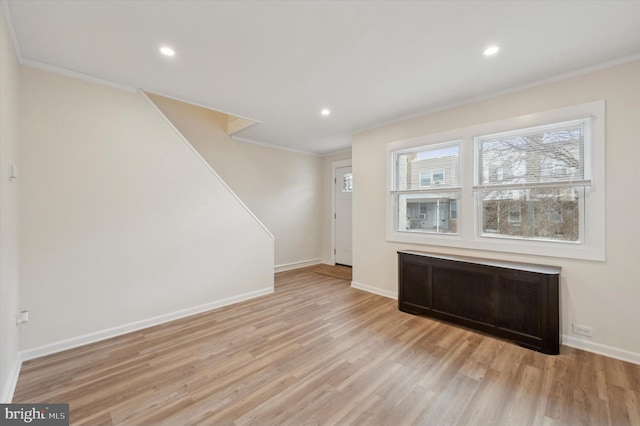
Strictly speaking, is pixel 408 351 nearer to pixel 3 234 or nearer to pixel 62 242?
pixel 3 234

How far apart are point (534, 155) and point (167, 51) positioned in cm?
364

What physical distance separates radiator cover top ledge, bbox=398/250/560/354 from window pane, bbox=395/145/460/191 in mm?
978

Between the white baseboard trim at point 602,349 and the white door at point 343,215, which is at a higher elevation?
the white door at point 343,215

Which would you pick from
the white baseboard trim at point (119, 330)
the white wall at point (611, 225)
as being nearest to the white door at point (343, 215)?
the white baseboard trim at point (119, 330)

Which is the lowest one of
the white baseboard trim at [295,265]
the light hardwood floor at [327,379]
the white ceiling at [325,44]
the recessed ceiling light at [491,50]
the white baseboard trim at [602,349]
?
the light hardwood floor at [327,379]

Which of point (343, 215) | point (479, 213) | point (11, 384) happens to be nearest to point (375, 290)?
point (479, 213)

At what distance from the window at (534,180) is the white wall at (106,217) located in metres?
3.29

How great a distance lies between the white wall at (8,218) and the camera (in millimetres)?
1663

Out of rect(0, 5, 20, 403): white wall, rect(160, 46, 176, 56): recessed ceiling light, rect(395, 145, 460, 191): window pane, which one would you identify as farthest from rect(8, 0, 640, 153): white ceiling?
rect(395, 145, 460, 191): window pane

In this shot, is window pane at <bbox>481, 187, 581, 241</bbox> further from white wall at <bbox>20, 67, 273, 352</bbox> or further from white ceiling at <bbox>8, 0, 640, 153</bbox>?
white wall at <bbox>20, 67, 273, 352</bbox>

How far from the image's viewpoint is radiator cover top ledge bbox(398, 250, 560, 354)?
2.38m

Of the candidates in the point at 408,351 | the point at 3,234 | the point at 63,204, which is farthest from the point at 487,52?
the point at 63,204

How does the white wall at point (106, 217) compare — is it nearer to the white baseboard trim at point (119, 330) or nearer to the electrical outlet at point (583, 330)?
the white baseboard trim at point (119, 330)

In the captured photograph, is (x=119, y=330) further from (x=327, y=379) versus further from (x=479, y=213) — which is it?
(x=479, y=213)
